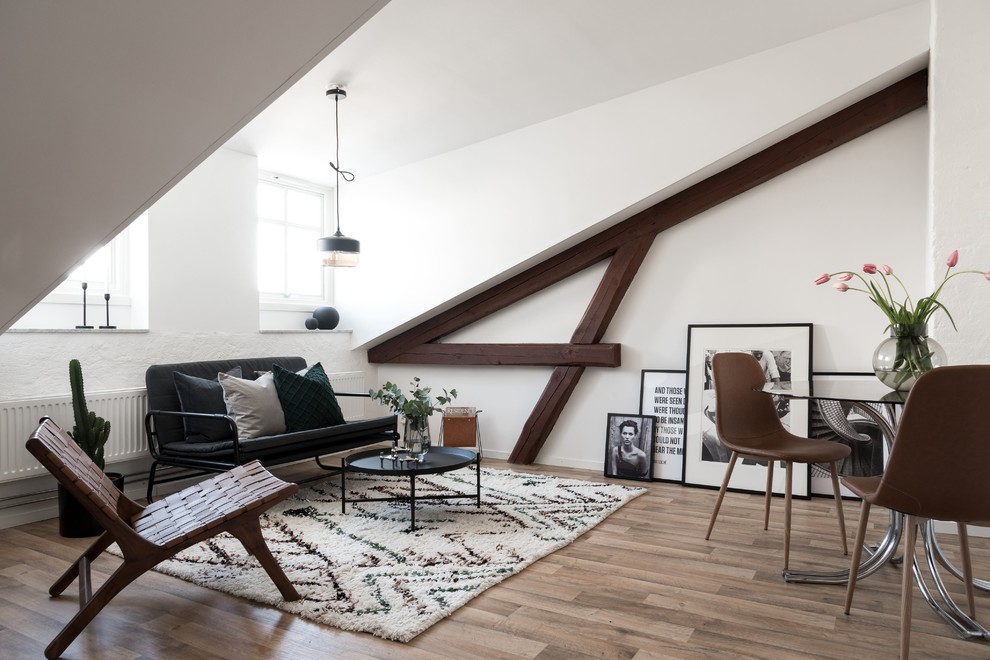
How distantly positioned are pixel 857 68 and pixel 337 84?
299 centimetres

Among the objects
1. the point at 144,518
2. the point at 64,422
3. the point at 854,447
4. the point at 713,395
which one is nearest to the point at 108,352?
the point at 64,422

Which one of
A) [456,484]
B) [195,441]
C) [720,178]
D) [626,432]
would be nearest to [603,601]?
[456,484]

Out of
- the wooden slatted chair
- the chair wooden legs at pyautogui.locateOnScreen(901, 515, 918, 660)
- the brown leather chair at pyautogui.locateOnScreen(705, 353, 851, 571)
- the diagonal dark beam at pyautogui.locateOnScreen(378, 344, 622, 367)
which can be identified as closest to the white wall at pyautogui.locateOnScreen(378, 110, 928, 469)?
the diagonal dark beam at pyautogui.locateOnScreen(378, 344, 622, 367)

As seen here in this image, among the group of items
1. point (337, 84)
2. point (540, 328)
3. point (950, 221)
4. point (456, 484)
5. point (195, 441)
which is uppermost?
point (337, 84)

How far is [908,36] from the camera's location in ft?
12.0

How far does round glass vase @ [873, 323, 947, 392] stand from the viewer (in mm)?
2670

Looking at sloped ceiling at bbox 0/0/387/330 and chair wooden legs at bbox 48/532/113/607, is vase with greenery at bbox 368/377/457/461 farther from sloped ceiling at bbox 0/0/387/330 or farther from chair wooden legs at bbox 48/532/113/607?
sloped ceiling at bbox 0/0/387/330

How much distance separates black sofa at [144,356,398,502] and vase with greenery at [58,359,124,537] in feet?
1.17

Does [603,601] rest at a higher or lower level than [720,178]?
lower

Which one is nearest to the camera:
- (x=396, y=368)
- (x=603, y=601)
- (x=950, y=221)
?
(x=603, y=601)

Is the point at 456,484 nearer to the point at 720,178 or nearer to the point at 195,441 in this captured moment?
the point at 195,441

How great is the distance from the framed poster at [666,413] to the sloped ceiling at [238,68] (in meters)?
2.00

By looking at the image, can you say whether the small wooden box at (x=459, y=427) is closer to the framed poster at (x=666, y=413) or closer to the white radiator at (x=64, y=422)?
the framed poster at (x=666, y=413)

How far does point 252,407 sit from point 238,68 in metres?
2.76
